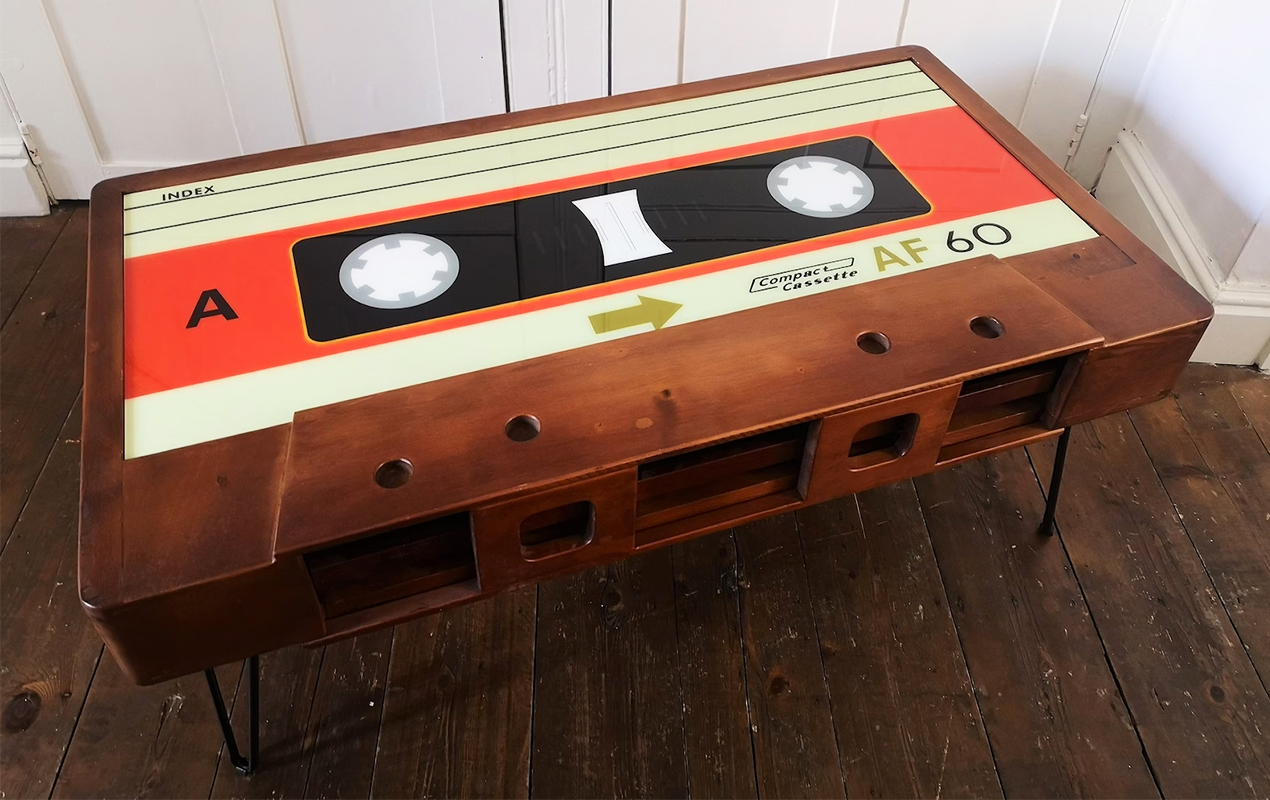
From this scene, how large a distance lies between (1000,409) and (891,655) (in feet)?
1.40

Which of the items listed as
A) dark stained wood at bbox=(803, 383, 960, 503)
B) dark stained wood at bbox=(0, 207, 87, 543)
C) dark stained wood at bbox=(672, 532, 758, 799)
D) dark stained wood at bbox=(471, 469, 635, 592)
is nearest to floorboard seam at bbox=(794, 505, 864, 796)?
dark stained wood at bbox=(672, 532, 758, 799)

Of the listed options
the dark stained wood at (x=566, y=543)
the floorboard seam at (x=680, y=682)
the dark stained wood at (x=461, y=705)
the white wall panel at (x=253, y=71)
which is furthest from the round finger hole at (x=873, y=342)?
the white wall panel at (x=253, y=71)

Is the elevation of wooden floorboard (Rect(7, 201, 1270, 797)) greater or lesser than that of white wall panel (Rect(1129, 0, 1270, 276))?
lesser

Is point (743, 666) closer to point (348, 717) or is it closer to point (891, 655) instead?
point (891, 655)

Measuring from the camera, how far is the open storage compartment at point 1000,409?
3.67ft

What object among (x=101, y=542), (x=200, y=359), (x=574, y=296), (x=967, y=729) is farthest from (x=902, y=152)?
(x=101, y=542)

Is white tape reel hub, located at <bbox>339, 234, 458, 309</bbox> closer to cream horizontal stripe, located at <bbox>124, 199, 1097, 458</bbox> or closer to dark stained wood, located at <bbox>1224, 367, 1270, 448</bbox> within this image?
cream horizontal stripe, located at <bbox>124, 199, 1097, 458</bbox>

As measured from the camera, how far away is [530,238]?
48.8 inches

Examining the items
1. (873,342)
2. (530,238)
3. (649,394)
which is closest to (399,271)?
(530,238)

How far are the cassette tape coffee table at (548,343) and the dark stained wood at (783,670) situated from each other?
39 centimetres

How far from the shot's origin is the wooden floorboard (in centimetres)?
128

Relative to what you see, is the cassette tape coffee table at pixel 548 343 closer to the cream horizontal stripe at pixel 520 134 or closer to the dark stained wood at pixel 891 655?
the cream horizontal stripe at pixel 520 134

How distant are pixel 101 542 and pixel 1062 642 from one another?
122 centimetres

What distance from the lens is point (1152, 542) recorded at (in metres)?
1.55
